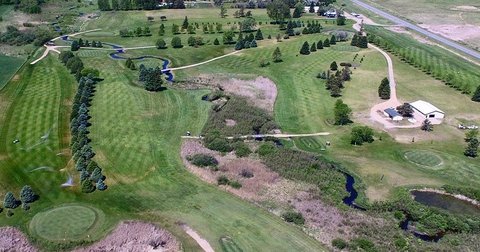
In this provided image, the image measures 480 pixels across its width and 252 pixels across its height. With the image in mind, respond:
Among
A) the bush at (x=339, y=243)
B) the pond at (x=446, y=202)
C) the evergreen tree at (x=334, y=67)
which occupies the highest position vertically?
the evergreen tree at (x=334, y=67)

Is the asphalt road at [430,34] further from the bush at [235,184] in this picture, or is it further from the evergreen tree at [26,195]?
the evergreen tree at [26,195]

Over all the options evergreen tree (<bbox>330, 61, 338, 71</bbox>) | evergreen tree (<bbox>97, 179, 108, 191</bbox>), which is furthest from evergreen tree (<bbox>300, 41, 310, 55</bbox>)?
evergreen tree (<bbox>97, 179, 108, 191</bbox>)

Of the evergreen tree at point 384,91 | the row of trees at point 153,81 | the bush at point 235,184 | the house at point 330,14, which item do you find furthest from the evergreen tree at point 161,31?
the bush at point 235,184

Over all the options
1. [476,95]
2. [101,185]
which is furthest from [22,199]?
[476,95]

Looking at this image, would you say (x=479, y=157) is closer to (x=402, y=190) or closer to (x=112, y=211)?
(x=402, y=190)

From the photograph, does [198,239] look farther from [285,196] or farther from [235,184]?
[285,196]

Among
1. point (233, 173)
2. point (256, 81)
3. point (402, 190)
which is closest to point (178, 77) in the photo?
point (256, 81)
